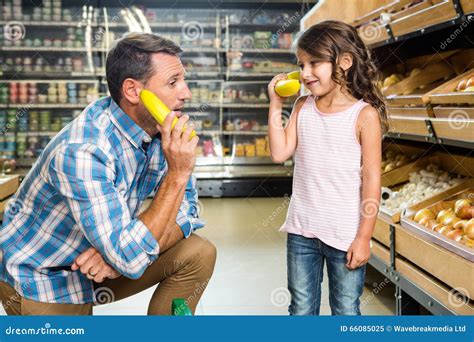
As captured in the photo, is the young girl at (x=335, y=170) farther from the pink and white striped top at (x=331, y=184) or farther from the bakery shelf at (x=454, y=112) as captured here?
the bakery shelf at (x=454, y=112)

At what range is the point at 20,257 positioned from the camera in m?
1.81

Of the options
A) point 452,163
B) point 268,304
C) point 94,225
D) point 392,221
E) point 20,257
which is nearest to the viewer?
point 94,225

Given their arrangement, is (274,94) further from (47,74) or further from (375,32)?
(47,74)

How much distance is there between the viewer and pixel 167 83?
188 centimetres

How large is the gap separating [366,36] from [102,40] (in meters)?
4.76

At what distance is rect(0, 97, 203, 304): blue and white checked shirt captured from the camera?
5.35 ft

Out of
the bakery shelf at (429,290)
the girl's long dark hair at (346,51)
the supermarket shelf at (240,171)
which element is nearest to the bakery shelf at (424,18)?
the girl's long dark hair at (346,51)

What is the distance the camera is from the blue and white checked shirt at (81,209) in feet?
5.35

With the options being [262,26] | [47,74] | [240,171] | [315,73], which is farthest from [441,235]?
[47,74]

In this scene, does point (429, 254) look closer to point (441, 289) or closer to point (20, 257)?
point (441, 289)

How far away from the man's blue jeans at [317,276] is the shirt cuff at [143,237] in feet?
2.00

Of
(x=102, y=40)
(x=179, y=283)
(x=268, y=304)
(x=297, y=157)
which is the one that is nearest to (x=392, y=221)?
(x=268, y=304)

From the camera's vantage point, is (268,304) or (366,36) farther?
(366,36)

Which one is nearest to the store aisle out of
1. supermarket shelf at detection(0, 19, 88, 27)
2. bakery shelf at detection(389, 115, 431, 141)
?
bakery shelf at detection(389, 115, 431, 141)
